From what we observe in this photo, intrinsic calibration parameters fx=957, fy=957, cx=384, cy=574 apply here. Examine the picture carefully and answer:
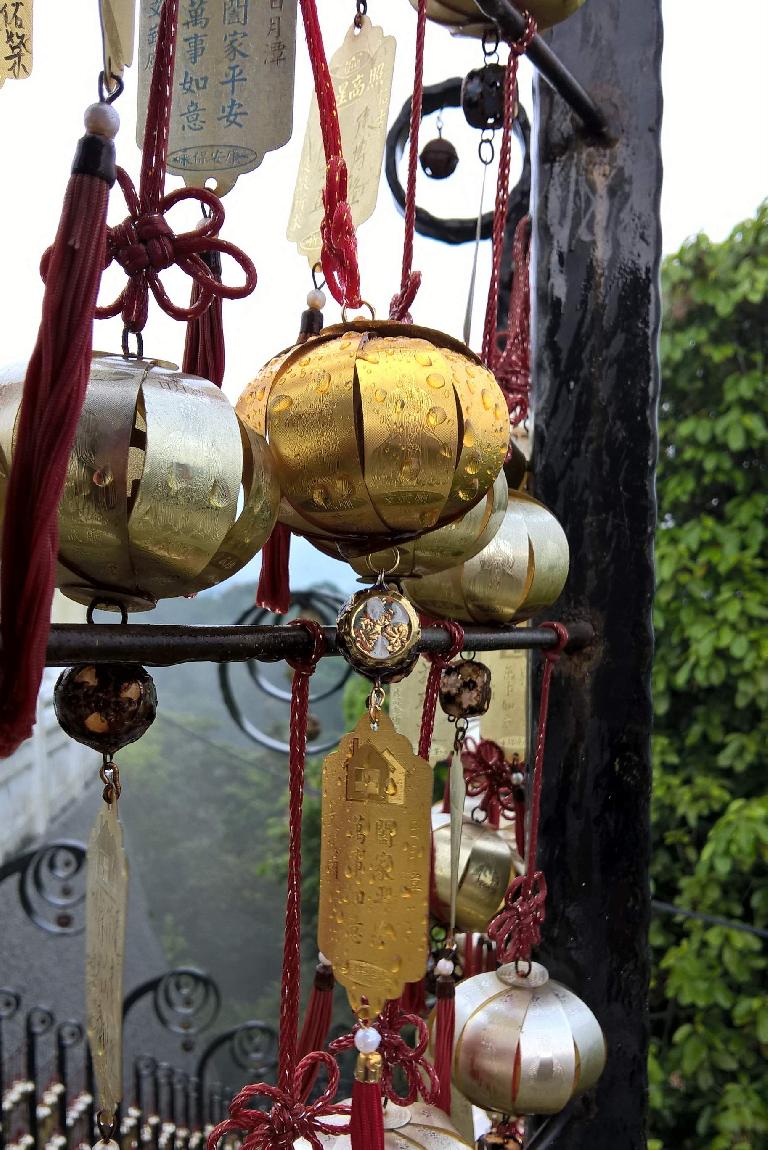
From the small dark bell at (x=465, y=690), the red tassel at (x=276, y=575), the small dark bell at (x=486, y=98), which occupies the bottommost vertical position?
the small dark bell at (x=465, y=690)

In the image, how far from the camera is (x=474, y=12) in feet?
1.90

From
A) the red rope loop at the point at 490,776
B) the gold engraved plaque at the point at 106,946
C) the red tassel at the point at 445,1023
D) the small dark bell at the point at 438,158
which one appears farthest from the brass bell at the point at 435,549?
the small dark bell at the point at 438,158

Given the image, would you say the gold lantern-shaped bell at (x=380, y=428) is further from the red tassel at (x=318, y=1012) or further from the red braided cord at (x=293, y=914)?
the red tassel at (x=318, y=1012)

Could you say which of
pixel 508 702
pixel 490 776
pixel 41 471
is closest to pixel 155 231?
pixel 41 471

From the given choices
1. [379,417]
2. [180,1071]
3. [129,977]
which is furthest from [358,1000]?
[129,977]

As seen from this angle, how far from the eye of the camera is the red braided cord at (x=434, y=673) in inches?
16.6

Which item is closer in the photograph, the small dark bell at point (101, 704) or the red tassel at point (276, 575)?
the small dark bell at point (101, 704)

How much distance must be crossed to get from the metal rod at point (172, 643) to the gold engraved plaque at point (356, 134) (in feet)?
0.76

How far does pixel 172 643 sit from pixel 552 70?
48 cm

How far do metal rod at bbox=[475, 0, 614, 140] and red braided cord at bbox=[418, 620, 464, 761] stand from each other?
316mm

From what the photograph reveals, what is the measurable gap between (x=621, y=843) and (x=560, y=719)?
0.10 metres

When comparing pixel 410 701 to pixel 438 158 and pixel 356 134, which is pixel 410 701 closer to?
pixel 356 134

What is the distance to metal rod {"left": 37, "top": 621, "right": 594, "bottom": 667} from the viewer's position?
26cm

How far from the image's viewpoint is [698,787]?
2000mm
